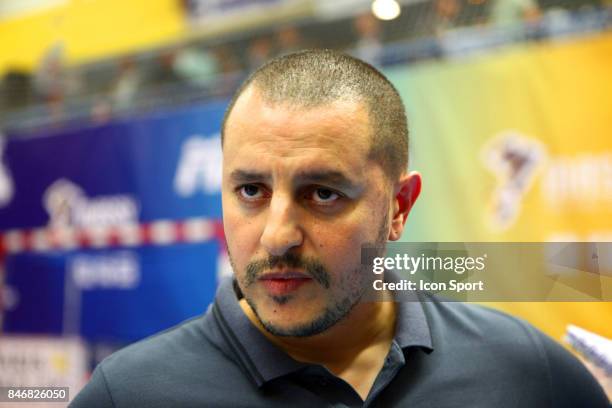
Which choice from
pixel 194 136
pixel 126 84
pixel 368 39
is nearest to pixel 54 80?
pixel 126 84

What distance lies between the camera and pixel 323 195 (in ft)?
3.96

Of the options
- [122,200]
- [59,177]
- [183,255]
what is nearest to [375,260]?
[183,255]

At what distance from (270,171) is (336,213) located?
0.48 ft

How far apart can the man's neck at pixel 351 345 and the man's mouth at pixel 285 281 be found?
0.16 meters

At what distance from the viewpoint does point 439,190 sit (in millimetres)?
2783

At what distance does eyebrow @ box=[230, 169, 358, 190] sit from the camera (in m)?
1.18

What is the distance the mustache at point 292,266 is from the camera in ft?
3.85

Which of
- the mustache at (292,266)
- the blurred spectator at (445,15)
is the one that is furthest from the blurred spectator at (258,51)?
the mustache at (292,266)

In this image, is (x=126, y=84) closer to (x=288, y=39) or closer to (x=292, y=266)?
(x=288, y=39)

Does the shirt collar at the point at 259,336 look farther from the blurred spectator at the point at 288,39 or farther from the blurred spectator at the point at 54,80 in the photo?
the blurred spectator at the point at 54,80

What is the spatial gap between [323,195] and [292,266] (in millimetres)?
144

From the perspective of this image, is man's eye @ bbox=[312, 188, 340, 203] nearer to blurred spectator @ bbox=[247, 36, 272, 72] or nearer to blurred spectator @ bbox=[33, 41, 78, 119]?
blurred spectator @ bbox=[247, 36, 272, 72]

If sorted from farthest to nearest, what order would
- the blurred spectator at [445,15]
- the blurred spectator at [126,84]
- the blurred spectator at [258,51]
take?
the blurred spectator at [126,84] → the blurred spectator at [258,51] → the blurred spectator at [445,15]

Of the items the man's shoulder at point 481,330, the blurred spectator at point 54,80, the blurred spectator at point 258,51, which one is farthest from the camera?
the blurred spectator at point 54,80
